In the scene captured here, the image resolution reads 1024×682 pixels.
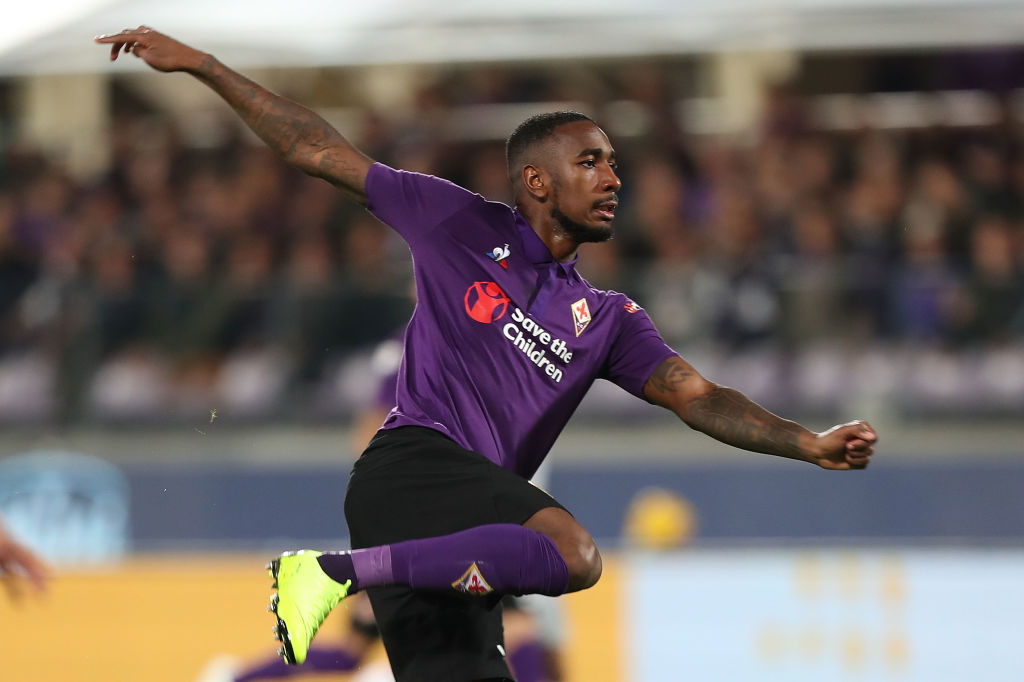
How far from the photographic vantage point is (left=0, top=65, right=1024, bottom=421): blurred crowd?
966 centimetres

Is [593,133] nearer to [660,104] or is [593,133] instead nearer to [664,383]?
[664,383]

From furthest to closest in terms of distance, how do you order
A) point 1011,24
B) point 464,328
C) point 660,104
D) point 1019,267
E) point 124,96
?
point 124,96 < point 660,104 < point 1011,24 < point 1019,267 < point 464,328

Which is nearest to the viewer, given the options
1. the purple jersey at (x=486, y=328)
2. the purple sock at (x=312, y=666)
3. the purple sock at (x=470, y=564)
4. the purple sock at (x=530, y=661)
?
the purple sock at (x=470, y=564)

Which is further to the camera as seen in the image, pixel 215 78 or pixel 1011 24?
pixel 1011 24

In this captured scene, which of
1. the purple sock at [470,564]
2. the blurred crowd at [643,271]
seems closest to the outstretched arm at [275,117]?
the purple sock at [470,564]

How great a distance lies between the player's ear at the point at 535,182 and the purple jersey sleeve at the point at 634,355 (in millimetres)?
469

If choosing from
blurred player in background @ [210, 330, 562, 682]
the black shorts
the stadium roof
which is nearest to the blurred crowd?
the stadium roof

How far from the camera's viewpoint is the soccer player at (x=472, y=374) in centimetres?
448

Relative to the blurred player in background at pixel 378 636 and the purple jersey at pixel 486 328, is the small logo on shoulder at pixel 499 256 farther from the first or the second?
the blurred player in background at pixel 378 636

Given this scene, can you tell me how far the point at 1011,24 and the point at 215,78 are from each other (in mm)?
7777

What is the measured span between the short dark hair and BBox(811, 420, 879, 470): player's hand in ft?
4.07

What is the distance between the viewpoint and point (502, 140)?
484 inches

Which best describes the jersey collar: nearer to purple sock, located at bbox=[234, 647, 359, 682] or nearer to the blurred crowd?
purple sock, located at bbox=[234, 647, 359, 682]

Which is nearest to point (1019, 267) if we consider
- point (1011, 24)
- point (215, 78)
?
point (1011, 24)
